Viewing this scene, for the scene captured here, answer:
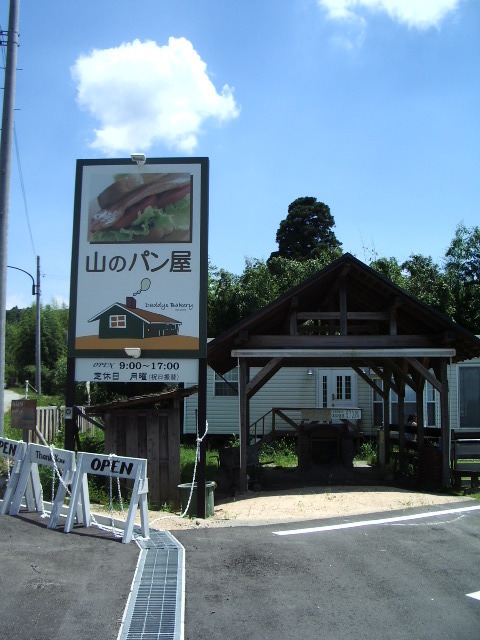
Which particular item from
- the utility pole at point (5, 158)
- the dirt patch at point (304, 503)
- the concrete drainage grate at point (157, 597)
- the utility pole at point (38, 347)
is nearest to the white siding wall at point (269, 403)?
the utility pole at point (38, 347)

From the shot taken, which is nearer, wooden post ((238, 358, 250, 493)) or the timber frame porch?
wooden post ((238, 358, 250, 493))

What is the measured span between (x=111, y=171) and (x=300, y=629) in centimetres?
797

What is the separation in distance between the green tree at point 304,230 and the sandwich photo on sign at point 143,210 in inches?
1629

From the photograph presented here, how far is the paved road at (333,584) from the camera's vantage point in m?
4.95

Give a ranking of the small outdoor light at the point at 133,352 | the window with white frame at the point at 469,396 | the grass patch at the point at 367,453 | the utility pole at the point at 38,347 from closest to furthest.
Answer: the small outdoor light at the point at 133,352 < the grass patch at the point at 367,453 < the window with white frame at the point at 469,396 < the utility pole at the point at 38,347

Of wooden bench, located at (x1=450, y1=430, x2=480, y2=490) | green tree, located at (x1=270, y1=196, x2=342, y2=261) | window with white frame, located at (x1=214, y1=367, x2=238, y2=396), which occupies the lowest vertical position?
wooden bench, located at (x1=450, y1=430, x2=480, y2=490)

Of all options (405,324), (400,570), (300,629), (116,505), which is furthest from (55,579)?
(405,324)

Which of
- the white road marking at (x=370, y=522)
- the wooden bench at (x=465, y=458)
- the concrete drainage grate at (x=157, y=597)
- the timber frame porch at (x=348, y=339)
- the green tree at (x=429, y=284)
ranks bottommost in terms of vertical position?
the white road marking at (x=370, y=522)

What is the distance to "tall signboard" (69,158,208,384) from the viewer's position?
1031 cm

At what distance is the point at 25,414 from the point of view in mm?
10531

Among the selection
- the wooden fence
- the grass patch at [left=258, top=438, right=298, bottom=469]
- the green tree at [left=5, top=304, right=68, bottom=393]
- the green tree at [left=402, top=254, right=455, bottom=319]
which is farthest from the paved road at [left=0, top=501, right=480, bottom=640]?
the green tree at [left=5, top=304, right=68, bottom=393]

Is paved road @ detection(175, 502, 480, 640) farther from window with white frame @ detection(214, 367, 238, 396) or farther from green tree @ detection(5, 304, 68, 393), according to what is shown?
green tree @ detection(5, 304, 68, 393)

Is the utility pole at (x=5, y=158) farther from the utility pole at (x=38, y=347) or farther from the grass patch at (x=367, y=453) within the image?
the utility pole at (x=38, y=347)

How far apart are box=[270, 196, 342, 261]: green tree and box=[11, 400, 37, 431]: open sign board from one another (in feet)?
138
